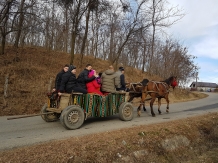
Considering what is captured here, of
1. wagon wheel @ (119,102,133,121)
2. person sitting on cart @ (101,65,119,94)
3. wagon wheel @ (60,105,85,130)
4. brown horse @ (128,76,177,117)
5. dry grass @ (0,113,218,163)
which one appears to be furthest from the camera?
brown horse @ (128,76,177,117)

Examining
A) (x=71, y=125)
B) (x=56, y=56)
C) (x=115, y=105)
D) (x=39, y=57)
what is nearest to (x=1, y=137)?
(x=71, y=125)

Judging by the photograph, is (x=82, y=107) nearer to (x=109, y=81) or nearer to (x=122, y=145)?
(x=109, y=81)

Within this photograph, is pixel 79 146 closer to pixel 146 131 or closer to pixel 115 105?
pixel 146 131

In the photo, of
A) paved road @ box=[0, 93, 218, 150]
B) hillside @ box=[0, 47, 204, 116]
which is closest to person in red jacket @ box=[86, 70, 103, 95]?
paved road @ box=[0, 93, 218, 150]

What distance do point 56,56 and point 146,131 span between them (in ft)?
65.3

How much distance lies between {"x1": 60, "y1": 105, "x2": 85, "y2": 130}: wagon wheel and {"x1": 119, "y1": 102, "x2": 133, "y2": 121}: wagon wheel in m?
1.97

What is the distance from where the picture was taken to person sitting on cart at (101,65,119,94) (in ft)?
26.6

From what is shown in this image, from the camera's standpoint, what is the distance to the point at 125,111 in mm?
8500

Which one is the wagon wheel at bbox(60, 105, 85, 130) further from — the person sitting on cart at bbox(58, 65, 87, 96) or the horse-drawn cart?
the person sitting on cart at bbox(58, 65, 87, 96)

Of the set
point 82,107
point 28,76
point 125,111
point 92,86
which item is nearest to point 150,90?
point 125,111

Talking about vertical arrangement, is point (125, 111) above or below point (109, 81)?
below

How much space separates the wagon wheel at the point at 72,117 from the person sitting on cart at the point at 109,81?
1625mm

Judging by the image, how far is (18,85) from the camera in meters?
13.9

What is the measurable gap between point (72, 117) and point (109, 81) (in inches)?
86.7
